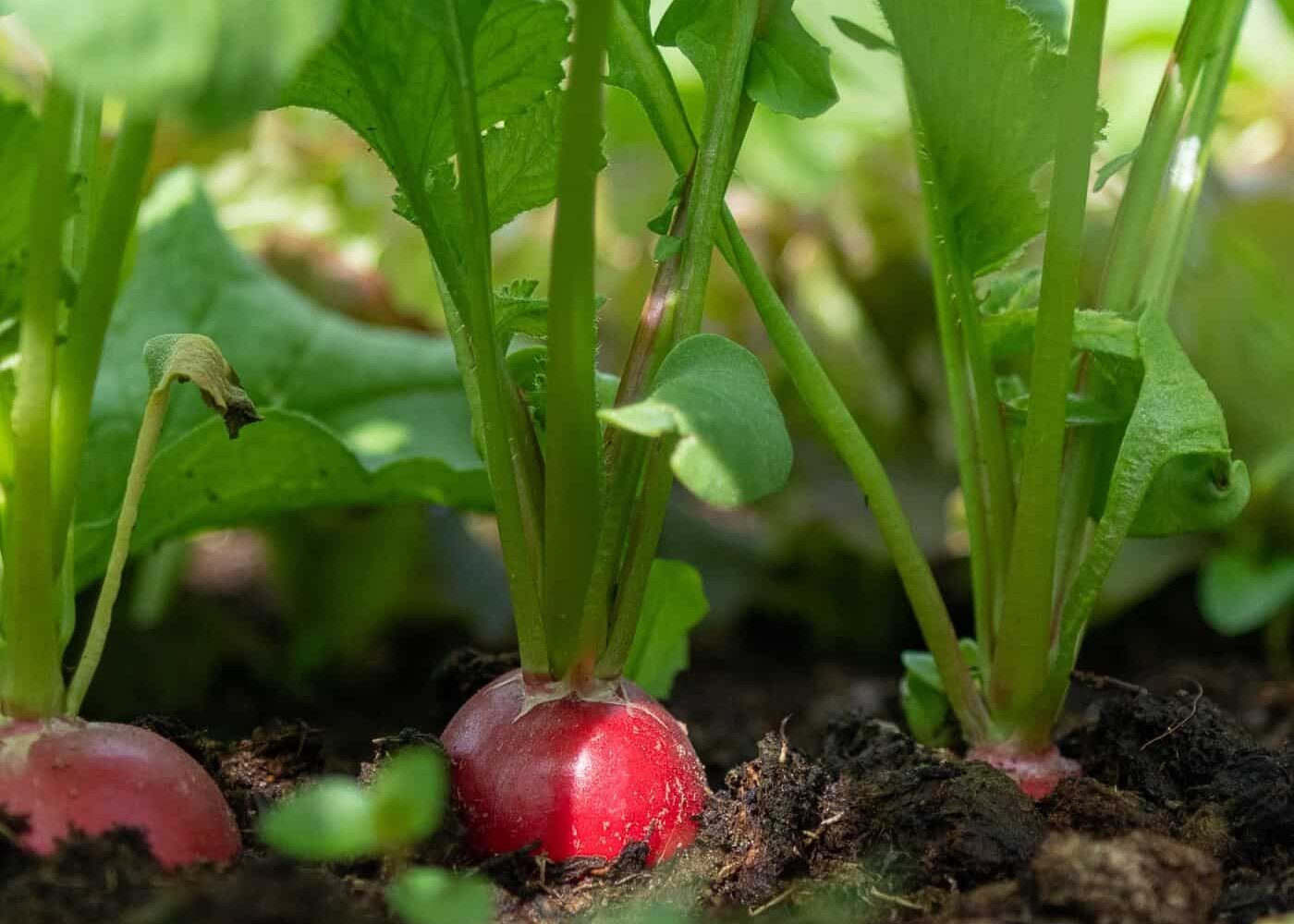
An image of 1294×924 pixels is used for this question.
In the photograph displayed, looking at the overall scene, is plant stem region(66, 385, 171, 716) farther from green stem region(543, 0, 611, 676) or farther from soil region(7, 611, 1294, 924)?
green stem region(543, 0, 611, 676)

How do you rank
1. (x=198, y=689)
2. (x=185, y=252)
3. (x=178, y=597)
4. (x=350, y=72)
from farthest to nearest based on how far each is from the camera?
(x=178, y=597) < (x=198, y=689) < (x=185, y=252) < (x=350, y=72)

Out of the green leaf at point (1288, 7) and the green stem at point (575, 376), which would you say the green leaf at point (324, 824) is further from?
the green leaf at point (1288, 7)

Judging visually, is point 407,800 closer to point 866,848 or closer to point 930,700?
Answer: point 866,848

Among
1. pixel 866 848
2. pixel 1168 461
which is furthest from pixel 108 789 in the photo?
pixel 1168 461

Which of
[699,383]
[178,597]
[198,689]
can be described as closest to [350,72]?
[699,383]

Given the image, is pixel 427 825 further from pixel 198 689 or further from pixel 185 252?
pixel 198 689

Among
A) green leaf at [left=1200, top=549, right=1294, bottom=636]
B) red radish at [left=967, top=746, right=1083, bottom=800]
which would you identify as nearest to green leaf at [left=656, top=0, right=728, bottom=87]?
red radish at [left=967, top=746, right=1083, bottom=800]

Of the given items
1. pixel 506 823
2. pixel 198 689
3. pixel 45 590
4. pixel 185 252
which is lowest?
pixel 198 689
